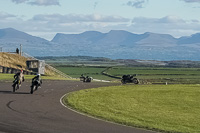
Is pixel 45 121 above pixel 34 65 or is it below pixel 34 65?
below

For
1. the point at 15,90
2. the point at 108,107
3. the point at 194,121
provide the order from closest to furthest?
1. the point at 194,121
2. the point at 108,107
3. the point at 15,90

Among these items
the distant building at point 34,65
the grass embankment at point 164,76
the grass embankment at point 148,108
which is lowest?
the grass embankment at point 164,76

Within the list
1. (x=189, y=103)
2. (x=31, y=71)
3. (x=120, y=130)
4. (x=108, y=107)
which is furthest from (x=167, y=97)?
(x=31, y=71)

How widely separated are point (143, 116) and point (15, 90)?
15588 mm

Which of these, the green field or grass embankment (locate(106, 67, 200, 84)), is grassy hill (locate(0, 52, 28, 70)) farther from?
the green field

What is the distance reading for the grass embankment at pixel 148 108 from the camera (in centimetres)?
2261

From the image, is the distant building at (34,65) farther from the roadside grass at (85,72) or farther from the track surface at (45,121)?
the track surface at (45,121)

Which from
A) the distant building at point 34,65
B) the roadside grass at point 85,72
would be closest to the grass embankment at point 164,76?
the roadside grass at point 85,72

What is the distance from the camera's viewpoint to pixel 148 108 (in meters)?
29.5

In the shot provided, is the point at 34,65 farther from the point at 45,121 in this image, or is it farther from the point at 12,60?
the point at 45,121

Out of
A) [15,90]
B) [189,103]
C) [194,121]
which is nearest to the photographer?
[194,121]

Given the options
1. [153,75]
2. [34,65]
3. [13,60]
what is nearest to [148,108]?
[34,65]

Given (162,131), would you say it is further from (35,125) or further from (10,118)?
(10,118)

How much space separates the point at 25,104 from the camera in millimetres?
27250
